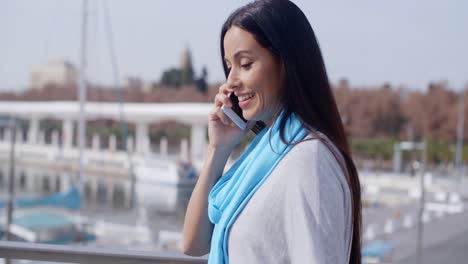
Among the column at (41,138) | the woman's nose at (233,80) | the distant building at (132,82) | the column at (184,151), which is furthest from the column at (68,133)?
the woman's nose at (233,80)

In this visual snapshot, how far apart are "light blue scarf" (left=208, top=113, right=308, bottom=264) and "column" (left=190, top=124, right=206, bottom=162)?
29.5 m

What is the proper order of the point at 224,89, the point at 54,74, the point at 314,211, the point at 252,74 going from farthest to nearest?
the point at 54,74
the point at 224,89
the point at 252,74
the point at 314,211

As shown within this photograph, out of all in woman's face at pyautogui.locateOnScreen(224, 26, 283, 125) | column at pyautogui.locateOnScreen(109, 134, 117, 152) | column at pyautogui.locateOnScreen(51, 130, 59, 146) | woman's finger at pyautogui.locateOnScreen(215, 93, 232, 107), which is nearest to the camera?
woman's face at pyautogui.locateOnScreen(224, 26, 283, 125)

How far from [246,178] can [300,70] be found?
7.7 inches

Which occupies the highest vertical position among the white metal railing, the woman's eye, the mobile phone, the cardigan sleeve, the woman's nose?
the woman's eye

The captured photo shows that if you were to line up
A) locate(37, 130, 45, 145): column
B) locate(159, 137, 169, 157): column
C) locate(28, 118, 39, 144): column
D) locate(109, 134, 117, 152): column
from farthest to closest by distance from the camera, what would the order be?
1. locate(37, 130, 45, 145): column
2. locate(28, 118, 39, 144): column
3. locate(159, 137, 169, 157): column
4. locate(109, 134, 117, 152): column

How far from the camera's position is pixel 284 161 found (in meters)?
0.92

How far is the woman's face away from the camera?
1.00m

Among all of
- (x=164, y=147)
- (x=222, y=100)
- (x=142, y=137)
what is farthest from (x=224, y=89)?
(x=164, y=147)

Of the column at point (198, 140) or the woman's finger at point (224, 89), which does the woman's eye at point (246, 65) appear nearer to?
the woman's finger at point (224, 89)

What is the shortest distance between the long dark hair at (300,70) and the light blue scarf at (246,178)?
2 centimetres

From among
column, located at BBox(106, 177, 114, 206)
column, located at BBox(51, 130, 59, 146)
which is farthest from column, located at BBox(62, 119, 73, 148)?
column, located at BBox(106, 177, 114, 206)

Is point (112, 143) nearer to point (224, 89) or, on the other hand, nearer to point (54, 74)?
point (54, 74)

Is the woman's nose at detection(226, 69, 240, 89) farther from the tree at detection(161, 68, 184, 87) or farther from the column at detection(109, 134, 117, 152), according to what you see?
the tree at detection(161, 68, 184, 87)
